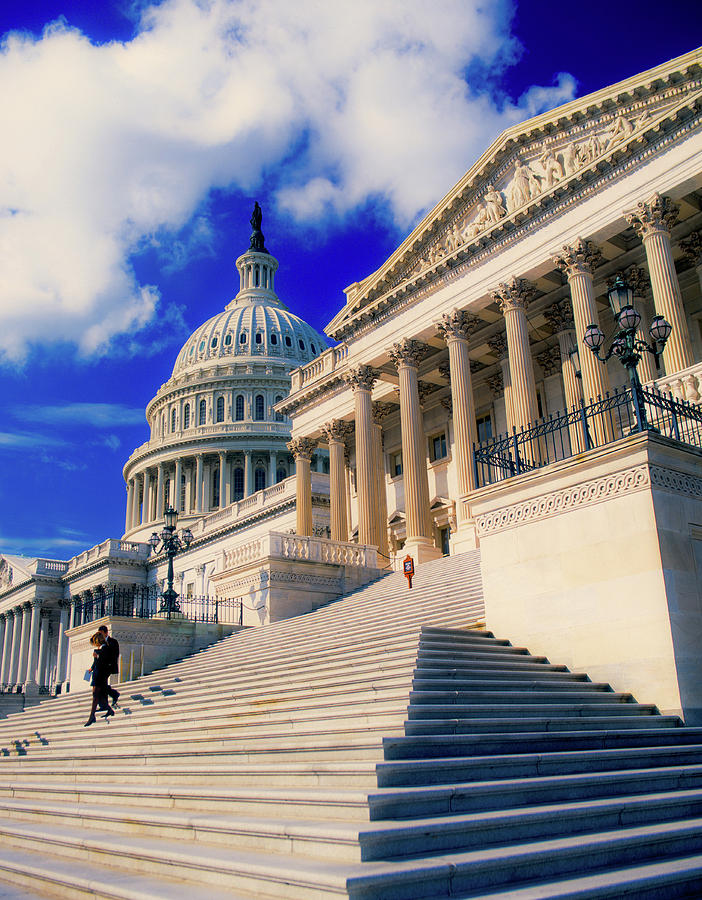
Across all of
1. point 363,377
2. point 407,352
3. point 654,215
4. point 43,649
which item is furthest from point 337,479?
point 43,649

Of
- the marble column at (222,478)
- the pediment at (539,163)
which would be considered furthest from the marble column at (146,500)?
the pediment at (539,163)

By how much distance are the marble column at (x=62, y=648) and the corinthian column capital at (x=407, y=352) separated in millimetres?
54502

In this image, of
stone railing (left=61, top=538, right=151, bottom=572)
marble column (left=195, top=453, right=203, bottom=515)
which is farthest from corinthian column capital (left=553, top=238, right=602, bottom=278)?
marble column (left=195, top=453, right=203, bottom=515)

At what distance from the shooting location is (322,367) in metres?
44.0

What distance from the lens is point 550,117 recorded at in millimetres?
29062

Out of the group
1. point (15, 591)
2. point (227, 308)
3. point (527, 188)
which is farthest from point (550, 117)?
point (227, 308)

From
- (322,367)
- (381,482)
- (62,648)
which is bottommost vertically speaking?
(62,648)

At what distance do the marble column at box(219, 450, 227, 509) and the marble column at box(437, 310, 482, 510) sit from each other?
2737 inches

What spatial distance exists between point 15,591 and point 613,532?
83.4 meters

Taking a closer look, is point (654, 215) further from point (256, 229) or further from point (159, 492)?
point (256, 229)

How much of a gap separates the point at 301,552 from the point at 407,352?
11.0 m

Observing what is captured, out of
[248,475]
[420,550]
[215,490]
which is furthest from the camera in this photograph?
[215,490]

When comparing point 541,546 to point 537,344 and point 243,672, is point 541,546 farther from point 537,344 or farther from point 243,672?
point 537,344

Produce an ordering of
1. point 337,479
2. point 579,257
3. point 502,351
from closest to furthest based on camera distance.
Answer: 1. point 579,257
2. point 502,351
3. point 337,479
